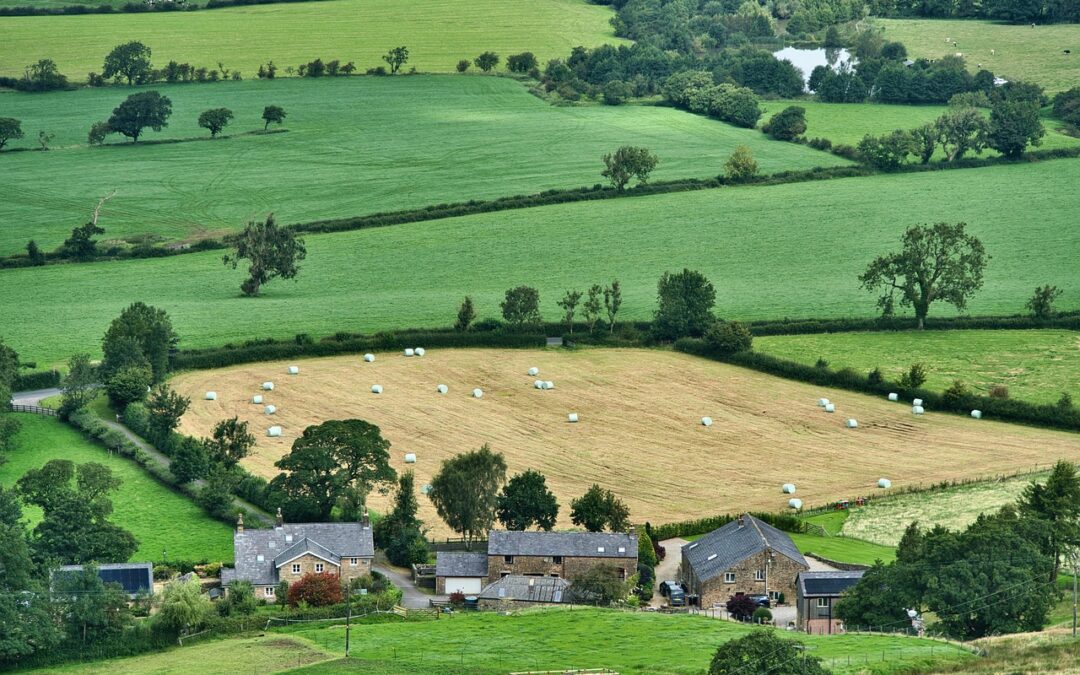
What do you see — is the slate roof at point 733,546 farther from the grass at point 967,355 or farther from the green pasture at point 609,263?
the green pasture at point 609,263

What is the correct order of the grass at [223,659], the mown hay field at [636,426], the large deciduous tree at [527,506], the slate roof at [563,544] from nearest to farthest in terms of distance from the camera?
1. the grass at [223,659]
2. the slate roof at [563,544]
3. the large deciduous tree at [527,506]
4. the mown hay field at [636,426]

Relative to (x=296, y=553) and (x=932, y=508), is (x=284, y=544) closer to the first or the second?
(x=296, y=553)

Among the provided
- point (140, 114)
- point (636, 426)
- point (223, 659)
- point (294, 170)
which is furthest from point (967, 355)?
point (140, 114)

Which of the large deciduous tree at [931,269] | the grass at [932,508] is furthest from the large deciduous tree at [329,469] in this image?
the large deciduous tree at [931,269]

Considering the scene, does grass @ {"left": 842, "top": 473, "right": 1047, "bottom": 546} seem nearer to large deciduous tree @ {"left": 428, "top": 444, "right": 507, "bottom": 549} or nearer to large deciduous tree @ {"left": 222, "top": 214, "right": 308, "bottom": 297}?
large deciduous tree @ {"left": 428, "top": 444, "right": 507, "bottom": 549}

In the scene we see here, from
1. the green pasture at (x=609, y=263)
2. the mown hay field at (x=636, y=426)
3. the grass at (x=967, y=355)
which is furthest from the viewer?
the green pasture at (x=609, y=263)

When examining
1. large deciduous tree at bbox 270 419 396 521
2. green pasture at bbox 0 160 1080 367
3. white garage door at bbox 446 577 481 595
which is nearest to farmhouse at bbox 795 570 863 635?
white garage door at bbox 446 577 481 595
